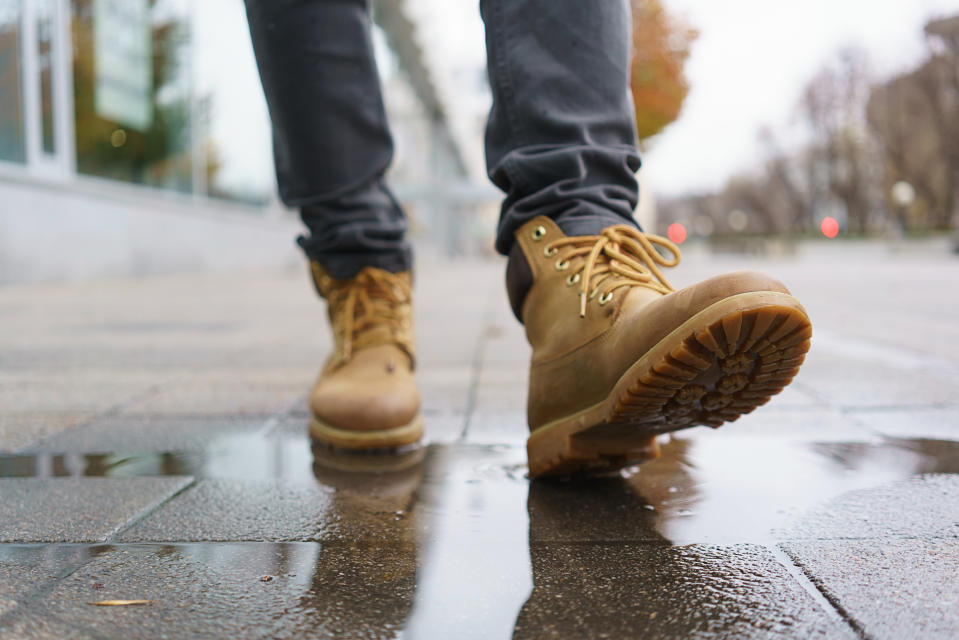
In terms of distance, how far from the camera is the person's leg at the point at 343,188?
1.34 metres

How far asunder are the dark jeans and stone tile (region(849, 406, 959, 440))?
600 mm

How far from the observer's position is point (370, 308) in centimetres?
143

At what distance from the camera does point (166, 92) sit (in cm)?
885

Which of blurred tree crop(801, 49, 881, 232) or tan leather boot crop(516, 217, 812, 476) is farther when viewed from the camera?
blurred tree crop(801, 49, 881, 232)

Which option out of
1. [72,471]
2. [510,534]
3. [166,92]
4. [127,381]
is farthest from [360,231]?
[166,92]

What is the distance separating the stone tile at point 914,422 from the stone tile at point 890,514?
30 cm

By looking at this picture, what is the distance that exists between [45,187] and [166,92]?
9.17ft

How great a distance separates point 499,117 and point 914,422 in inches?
35.1

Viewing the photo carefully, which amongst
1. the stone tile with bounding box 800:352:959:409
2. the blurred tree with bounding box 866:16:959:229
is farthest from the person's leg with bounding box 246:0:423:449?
the blurred tree with bounding box 866:16:959:229

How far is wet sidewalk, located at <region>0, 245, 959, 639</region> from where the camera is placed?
680 mm

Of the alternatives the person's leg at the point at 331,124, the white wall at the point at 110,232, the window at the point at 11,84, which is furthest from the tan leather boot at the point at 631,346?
the window at the point at 11,84

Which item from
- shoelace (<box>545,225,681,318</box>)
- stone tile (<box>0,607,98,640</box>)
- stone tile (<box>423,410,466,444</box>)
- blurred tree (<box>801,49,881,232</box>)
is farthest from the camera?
blurred tree (<box>801,49,881,232</box>)

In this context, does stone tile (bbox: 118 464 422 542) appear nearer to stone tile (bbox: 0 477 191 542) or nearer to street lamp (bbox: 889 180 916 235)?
stone tile (bbox: 0 477 191 542)

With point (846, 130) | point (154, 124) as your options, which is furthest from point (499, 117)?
point (846, 130)
